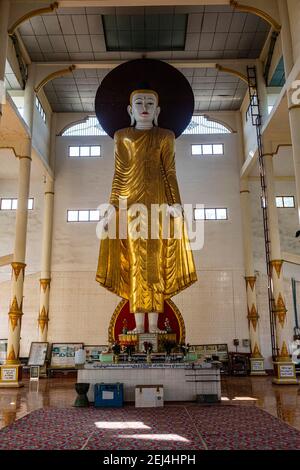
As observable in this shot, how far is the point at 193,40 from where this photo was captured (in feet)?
37.8

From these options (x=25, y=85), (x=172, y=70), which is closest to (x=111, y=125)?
(x=172, y=70)

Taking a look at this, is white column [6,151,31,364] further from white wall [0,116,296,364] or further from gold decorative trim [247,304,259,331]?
gold decorative trim [247,304,259,331]

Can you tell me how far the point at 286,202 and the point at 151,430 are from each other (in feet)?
35.9

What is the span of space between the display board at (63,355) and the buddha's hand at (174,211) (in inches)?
201

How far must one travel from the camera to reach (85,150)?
14508 millimetres

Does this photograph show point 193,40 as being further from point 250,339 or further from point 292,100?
point 250,339

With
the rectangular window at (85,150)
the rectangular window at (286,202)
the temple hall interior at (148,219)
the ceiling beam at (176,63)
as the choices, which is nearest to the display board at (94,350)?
the temple hall interior at (148,219)

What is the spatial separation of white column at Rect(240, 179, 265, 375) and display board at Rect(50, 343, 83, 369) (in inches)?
194

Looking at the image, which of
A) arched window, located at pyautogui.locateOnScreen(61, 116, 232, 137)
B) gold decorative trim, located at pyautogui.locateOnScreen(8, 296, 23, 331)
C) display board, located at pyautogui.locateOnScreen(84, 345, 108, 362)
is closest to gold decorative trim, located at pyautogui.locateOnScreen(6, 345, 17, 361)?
gold decorative trim, located at pyautogui.locateOnScreen(8, 296, 23, 331)

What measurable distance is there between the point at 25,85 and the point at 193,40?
15.0ft

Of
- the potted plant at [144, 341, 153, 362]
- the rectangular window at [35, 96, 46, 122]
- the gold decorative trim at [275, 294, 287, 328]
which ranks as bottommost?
the potted plant at [144, 341, 153, 362]

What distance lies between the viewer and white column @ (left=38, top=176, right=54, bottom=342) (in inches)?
511

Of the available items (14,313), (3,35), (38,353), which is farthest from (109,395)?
(3,35)

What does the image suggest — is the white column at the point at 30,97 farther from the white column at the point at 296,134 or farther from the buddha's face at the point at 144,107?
the white column at the point at 296,134
